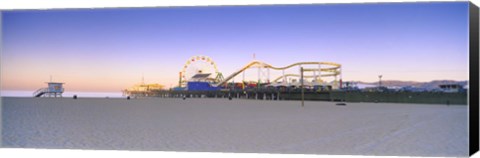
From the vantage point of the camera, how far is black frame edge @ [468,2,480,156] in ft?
18.6

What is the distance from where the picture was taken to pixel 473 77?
18.7 feet

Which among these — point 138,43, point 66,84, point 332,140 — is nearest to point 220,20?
point 138,43

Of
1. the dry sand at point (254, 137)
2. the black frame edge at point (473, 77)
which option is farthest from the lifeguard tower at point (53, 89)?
the black frame edge at point (473, 77)

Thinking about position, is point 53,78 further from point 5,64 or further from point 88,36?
point 5,64

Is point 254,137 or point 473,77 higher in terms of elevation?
point 473,77

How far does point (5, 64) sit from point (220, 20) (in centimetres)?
344

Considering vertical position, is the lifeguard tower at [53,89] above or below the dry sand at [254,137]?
above

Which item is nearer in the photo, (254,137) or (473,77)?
(473,77)

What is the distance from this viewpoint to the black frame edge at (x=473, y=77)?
223 inches

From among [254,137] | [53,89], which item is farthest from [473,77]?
[53,89]

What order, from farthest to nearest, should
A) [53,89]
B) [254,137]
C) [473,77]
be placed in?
[53,89] → [254,137] → [473,77]

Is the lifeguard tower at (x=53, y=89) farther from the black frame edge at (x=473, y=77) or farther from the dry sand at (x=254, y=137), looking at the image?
the black frame edge at (x=473, y=77)

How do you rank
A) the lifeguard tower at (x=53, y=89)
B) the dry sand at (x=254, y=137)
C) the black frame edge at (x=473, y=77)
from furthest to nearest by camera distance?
1. the lifeguard tower at (x=53, y=89)
2. the dry sand at (x=254, y=137)
3. the black frame edge at (x=473, y=77)

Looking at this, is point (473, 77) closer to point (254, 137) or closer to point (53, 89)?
point (254, 137)
